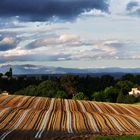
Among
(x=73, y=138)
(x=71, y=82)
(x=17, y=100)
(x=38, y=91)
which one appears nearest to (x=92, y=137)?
(x=73, y=138)

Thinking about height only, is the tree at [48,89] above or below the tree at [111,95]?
above

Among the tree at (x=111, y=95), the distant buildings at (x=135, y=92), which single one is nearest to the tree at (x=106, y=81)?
the distant buildings at (x=135, y=92)

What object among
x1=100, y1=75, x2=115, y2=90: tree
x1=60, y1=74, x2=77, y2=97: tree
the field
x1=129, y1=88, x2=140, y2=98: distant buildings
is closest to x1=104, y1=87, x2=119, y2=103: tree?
x1=129, y1=88, x2=140, y2=98: distant buildings

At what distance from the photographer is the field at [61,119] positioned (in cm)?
2949

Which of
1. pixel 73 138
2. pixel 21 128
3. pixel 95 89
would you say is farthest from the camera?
pixel 95 89

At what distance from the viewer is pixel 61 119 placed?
36.2 meters

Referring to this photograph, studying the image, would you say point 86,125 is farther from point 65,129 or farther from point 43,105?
point 43,105

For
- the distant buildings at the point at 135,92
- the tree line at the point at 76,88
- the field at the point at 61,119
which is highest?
the field at the point at 61,119

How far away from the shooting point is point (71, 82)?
156 metres

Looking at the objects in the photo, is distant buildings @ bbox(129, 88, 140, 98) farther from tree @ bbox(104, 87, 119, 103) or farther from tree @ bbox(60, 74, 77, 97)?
tree @ bbox(60, 74, 77, 97)

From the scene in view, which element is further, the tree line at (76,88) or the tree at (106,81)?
the tree at (106,81)

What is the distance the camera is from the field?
2949 cm

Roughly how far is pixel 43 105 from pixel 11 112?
6.80 meters

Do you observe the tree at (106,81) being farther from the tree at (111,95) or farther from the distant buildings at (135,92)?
the tree at (111,95)
